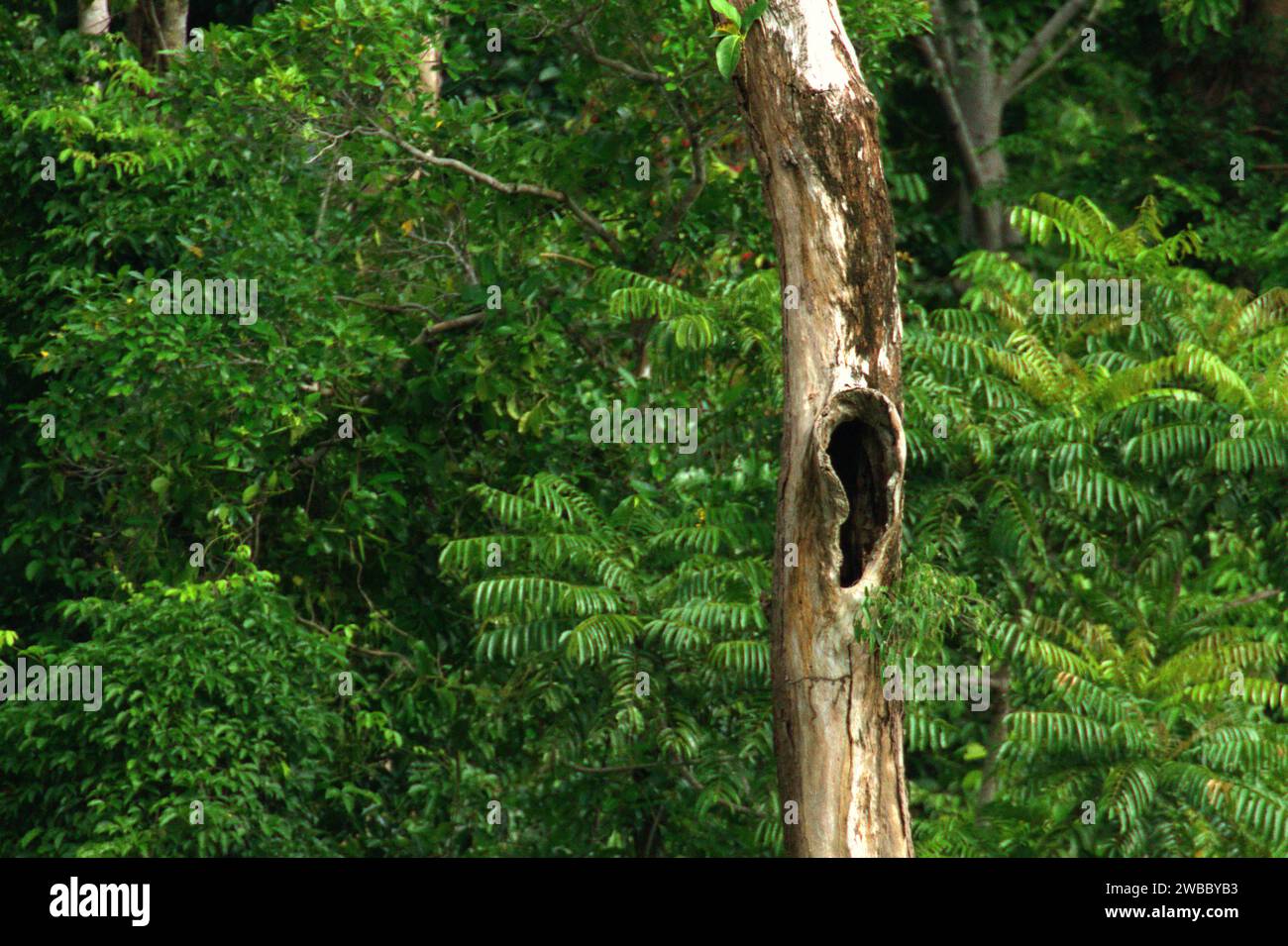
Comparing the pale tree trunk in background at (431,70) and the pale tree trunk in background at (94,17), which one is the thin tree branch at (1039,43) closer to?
the pale tree trunk in background at (431,70)

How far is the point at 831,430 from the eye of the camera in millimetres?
6246

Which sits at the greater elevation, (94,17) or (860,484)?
(94,17)

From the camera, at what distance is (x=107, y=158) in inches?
337

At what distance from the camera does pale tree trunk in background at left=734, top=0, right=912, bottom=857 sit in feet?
20.6

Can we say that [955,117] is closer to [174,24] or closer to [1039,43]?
[1039,43]

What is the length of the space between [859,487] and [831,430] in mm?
271

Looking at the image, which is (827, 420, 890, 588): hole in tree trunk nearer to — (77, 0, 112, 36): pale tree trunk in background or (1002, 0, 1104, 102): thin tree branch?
(77, 0, 112, 36): pale tree trunk in background

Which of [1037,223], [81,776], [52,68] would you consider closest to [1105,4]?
[1037,223]

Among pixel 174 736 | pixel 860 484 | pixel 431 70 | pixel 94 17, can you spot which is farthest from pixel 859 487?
pixel 94 17

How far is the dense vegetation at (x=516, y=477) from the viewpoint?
7355 mm

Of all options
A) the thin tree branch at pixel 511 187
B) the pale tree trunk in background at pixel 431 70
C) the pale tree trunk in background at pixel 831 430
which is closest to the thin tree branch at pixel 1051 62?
the pale tree trunk in background at pixel 431 70

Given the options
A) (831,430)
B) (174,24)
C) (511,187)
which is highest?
(174,24)

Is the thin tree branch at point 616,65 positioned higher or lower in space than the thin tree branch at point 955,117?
lower

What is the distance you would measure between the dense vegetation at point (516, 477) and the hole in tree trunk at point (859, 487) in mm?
392
